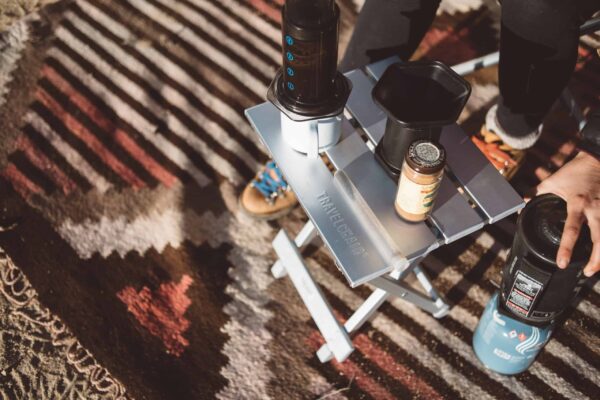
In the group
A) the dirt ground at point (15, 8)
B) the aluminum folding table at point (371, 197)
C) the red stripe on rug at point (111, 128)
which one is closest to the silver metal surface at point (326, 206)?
the aluminum folding table at point (371, 197)

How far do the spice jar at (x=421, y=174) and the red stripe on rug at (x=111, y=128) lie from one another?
0.87 m

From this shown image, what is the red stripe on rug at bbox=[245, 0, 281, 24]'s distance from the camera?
1.89m

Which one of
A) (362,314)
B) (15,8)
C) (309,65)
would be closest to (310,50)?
(309,65)

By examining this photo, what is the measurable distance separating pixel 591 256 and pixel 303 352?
70 centimetres

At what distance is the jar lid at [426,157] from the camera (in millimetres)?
805

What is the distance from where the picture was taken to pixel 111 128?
64.9 inches

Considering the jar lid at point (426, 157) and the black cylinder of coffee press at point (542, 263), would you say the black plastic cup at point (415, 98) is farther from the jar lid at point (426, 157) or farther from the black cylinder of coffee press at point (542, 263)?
the black cylinder of coffee press at point (542, 263)

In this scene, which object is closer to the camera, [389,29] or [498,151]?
[389,29]

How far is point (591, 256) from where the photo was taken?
2.92 ft

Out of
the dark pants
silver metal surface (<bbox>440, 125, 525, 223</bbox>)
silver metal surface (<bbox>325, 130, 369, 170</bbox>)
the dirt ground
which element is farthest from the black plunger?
the dirt ground

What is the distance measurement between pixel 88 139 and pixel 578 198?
1.37 m

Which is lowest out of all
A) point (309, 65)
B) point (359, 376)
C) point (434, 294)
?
point (359, 376)

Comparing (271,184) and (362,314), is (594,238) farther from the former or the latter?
(271,184)

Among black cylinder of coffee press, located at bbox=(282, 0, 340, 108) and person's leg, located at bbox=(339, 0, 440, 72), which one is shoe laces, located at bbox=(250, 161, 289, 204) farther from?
black cylinder of coffee press, located at bbox=(282, 0, 340, 108)
